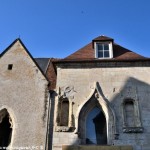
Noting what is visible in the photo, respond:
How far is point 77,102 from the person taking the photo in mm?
12297

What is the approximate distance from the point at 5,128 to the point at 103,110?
381cm

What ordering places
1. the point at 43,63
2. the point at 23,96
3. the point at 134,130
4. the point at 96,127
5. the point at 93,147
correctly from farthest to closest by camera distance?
the point at 43,63 → the point at 23,96 → the point at 96,127 → the point at 134,130 → the point at 93,147

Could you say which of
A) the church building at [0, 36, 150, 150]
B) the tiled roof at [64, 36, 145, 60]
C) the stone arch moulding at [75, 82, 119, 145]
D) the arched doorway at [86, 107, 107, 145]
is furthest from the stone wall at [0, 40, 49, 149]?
the tiled roof at [64, 36, 145, 60]

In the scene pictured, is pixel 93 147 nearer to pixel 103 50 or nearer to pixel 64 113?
pixel 64 113

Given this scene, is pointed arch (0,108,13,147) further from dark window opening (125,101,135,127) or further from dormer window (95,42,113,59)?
dormer window (95,42,113,59)

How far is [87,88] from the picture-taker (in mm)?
12656

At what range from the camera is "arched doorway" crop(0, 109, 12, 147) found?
11.8m

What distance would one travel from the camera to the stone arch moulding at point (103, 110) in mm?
11438

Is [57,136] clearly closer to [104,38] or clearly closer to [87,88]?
[87,88]

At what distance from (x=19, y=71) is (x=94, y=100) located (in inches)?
135

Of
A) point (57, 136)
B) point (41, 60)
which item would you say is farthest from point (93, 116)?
point (41, 60)

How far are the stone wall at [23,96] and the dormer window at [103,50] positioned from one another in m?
2.82

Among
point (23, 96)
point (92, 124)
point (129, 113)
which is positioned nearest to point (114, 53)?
point (129, 113)

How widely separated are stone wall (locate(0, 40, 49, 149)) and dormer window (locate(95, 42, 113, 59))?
282 centimetres
